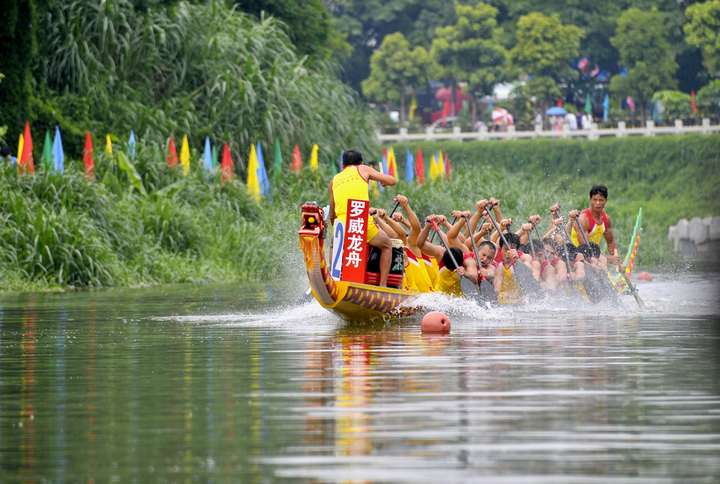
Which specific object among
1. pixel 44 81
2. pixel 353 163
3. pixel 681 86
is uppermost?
pixel 681 86

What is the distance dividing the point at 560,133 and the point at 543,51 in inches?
300

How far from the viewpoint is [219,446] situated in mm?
6113

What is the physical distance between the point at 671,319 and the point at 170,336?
5506mm

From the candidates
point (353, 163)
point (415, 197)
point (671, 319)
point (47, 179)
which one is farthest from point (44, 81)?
point (671, 319)

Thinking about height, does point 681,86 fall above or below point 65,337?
above

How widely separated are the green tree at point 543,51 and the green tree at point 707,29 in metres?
6.76

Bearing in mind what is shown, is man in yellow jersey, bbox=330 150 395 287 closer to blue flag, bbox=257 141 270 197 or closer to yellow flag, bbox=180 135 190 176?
yellow flag, bbox=180 135 190 176

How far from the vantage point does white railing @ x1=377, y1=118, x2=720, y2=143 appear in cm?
5103

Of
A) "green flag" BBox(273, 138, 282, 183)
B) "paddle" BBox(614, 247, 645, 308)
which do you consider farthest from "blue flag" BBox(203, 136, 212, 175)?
"paddle" BBox(614, 247, 645, 308)

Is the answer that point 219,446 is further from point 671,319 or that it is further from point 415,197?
point 415,197

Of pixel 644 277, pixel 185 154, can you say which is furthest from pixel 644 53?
pixel 644 277

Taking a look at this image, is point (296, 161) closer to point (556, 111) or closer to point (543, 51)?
point (556, 111)

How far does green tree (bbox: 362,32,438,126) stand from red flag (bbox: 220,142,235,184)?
35876 mm

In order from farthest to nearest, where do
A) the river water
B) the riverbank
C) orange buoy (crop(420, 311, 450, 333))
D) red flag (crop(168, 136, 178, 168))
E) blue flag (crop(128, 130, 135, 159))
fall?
red flag (crop(168, 136, 178, 168)), blue flag (crop(128, 130, 135, 159)), the riverbank, orange buoy (crop(420, 311, 450, 333)), the river water
